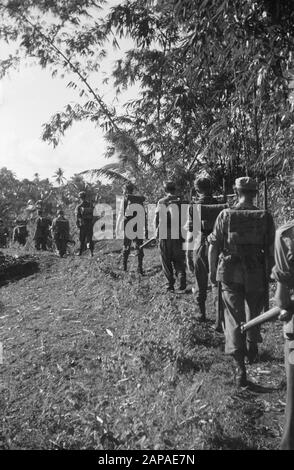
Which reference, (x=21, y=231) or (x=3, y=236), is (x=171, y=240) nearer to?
(x=21, y=231)

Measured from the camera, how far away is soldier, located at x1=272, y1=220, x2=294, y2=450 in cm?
340

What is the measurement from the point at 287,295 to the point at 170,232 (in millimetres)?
5211

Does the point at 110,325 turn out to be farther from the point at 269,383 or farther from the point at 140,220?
the point at 140,220

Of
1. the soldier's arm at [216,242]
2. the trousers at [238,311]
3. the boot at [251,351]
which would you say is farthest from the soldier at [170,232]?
the boot at [251,351]

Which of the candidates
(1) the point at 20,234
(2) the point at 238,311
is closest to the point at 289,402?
(2) the point at 238,311

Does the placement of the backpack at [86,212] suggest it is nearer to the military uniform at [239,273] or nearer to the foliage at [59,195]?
the foliage at [59,195]

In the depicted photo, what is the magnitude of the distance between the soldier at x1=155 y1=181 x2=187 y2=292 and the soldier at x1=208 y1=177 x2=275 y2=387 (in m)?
3.20

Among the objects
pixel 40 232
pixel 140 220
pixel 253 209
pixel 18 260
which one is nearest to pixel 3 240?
pixel 40 232

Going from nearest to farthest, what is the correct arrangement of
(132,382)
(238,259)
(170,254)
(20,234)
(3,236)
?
(132,382) < (238,259) < (170,254) < (20,234) < (3,236)

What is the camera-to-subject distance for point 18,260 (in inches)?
643

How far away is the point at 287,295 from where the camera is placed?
353cm

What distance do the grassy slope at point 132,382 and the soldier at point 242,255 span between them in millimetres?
614

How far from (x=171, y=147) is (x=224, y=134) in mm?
4473

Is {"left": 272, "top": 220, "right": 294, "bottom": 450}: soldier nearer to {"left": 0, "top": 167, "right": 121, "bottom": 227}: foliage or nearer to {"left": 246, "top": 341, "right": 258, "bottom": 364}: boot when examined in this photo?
{"left": 246, "top": 341, "right": 258, "bottom": 364}: boot
